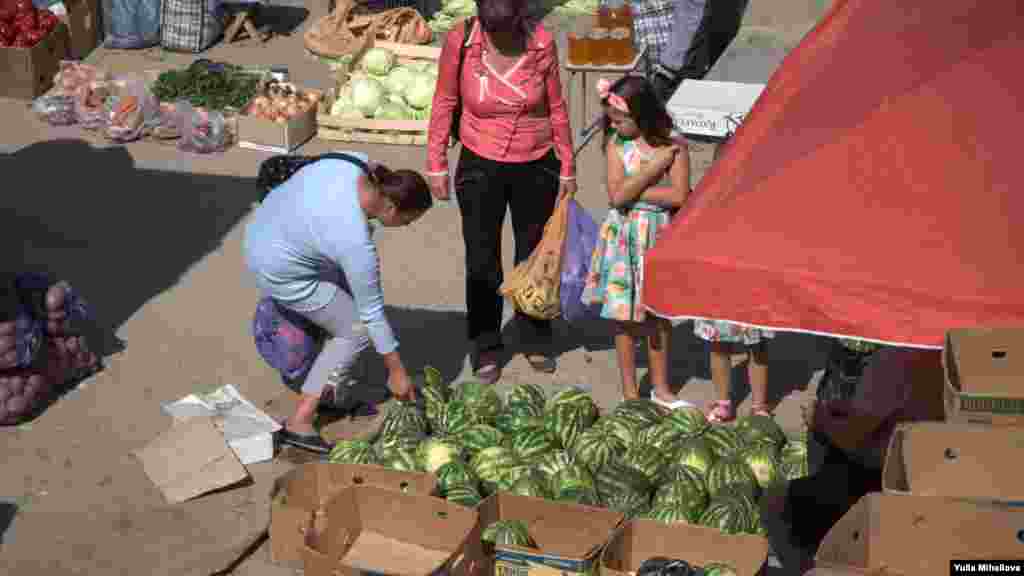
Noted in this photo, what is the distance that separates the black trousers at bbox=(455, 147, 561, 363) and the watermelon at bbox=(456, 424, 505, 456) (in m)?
1.10

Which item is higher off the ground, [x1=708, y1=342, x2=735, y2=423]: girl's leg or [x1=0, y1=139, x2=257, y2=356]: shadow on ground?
[x1=708, y1=342, x2=735, y2=423]: girl's leg

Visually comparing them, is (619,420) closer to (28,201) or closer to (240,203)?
(240,203)

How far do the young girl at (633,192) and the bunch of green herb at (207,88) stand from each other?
537 cm

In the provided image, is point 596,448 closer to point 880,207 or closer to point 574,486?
point 574,486

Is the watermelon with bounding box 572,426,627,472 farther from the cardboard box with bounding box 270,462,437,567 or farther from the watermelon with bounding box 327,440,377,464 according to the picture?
the watermelon with bounding box 327,440,377,464

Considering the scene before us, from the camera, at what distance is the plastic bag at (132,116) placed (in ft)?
35.3

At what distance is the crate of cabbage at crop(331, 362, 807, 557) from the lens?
571 cm

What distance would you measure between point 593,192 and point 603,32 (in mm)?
1453

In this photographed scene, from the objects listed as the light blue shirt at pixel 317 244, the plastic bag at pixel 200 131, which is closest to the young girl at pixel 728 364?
the light blue shirt at pixel 317 244

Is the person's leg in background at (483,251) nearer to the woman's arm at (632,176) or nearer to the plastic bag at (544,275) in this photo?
the plastic bag at (544,275)

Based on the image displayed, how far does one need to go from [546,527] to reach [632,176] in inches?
71.7

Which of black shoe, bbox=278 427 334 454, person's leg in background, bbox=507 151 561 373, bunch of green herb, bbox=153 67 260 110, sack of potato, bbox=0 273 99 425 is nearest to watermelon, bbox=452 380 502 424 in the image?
black shoe, bbox=278 427 334 454

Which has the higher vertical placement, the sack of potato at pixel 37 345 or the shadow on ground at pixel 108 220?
the sack of potato at pixel 37 345

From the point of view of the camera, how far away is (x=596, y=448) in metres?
6.11
